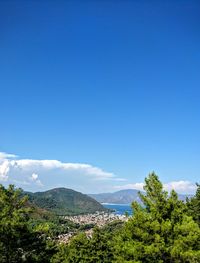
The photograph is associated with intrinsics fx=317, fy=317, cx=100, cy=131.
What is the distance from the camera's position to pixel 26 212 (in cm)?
2522

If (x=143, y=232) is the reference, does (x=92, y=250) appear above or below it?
below

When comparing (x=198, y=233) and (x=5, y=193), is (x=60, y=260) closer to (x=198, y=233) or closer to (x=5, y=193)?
(x=5, y=193)

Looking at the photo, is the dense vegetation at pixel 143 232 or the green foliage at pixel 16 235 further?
the green foliage at pixel 16 235

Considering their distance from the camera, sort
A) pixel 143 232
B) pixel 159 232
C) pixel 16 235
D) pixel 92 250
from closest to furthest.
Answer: pixel 159 232 < pixel 143 232 < pixel 16 235 < pixel 92 250

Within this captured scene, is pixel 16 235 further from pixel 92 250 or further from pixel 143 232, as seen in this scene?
pixel 92 250

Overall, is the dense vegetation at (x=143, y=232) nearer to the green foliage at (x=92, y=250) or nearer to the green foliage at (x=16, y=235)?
the green foliage at (x=16, y=235)

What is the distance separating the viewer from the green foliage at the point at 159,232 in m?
19.4

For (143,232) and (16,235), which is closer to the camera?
(143,232)

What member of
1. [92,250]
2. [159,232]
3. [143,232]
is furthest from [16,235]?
[92,250]

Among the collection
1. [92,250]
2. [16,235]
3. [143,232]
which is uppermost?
[143,232]

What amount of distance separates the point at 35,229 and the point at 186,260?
12.4 m

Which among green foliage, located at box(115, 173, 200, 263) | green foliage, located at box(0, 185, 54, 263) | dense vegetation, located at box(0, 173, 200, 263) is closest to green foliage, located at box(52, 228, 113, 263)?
dense vegetation, located at box(0, 173, 200, 263)

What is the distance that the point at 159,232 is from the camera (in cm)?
2033

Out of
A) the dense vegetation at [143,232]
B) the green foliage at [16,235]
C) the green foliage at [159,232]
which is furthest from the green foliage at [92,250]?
the green foliage at [159,232]
